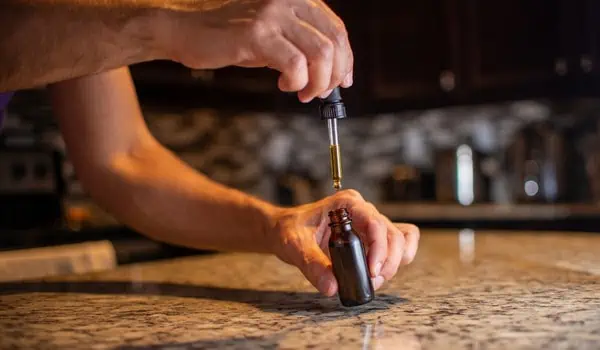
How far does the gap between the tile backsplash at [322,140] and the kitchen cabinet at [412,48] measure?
228 millimetres

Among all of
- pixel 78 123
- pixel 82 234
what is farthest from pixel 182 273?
pixel 82 234

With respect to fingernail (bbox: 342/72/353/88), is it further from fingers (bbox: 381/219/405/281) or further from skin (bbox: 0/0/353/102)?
fingers (bbox: 381/219/405/281)

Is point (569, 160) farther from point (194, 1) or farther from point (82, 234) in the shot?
point (194, 1)

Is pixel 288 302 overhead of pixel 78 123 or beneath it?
beneath

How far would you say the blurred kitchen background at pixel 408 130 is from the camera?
2.81 metres

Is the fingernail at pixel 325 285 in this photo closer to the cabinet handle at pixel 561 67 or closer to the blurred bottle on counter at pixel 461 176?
the cabinet handle at pixel 561 67

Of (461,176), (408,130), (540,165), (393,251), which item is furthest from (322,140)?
(393,251)

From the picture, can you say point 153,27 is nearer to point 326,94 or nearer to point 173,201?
point 326,94

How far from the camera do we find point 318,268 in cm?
88

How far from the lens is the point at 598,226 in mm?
2674

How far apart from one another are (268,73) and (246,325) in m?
2.54

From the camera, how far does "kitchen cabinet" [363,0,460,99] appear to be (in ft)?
10.3

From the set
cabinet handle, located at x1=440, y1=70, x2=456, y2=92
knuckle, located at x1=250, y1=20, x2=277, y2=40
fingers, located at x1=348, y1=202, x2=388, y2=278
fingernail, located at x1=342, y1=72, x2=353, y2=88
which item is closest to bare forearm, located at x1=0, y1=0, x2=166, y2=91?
knuckle, located at x1=250, y1=20, x2=277, y2=40

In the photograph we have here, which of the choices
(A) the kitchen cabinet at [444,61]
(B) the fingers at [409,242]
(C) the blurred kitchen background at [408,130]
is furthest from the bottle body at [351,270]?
(A) the kitchen cabinet at [444,61]
